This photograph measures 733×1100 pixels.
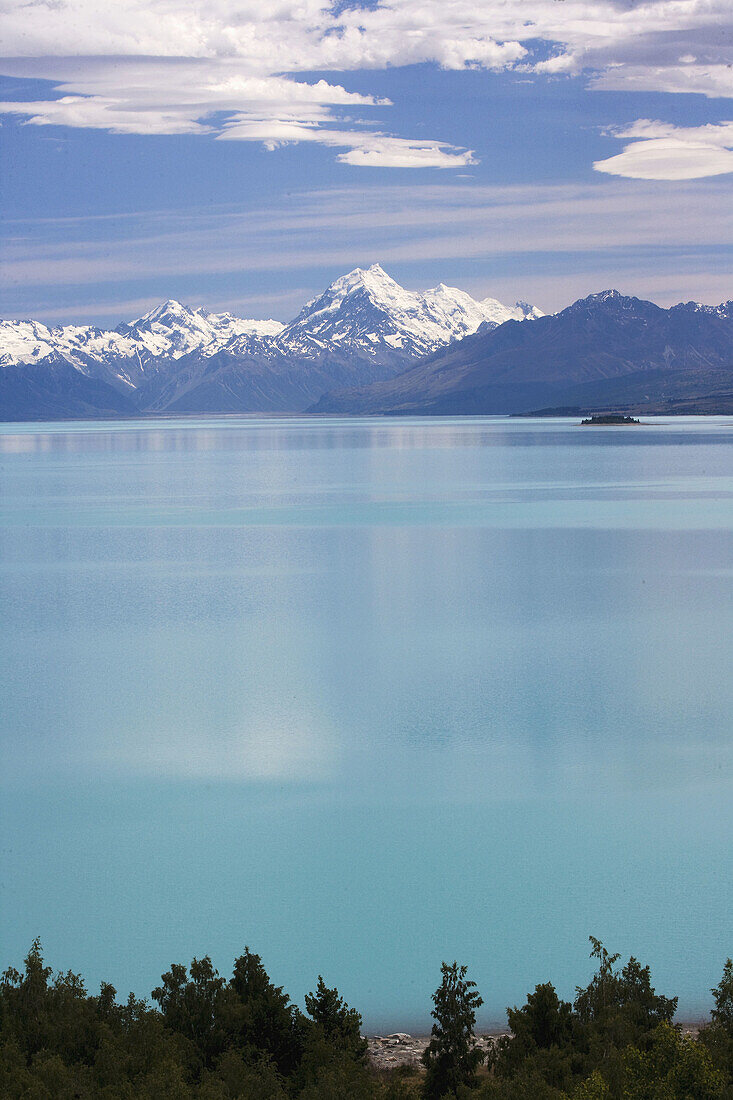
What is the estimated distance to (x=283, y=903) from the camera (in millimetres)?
18453

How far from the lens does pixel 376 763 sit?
80.5 feet

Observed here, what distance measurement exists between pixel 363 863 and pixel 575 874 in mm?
3451

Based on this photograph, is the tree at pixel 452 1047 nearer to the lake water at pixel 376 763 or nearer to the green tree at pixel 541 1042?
the green tree at pixel 541 1042

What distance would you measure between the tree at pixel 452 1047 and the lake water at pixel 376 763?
64.7 inches

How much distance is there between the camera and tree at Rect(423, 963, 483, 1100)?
12727 millimetres

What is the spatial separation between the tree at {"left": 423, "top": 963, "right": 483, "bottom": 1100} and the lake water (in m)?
1.64

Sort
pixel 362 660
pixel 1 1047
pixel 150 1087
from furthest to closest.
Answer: pixel 362 660 < pixel 1 1047 < pixel 150 1087

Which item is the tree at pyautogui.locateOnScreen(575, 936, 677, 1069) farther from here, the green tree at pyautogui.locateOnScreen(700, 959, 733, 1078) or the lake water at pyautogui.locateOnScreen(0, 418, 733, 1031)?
the lake water at pyautogui.locateOnScreen(0, 418, 733, 1031)

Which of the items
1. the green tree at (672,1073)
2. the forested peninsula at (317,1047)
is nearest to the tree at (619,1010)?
the forested peninsula at (317,1047)

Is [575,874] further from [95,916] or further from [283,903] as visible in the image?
[95,916]

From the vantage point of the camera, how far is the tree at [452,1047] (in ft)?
41.8

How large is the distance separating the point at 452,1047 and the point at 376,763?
11468 millimetres

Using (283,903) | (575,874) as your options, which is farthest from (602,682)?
(283,903)

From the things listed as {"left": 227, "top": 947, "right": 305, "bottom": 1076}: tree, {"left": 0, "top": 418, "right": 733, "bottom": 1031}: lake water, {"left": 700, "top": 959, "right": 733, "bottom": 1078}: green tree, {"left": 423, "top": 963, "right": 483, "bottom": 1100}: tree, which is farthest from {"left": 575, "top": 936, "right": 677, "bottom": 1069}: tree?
{"left": 227, "top": 947, "right": 305, "bottom": 1076}: tree
